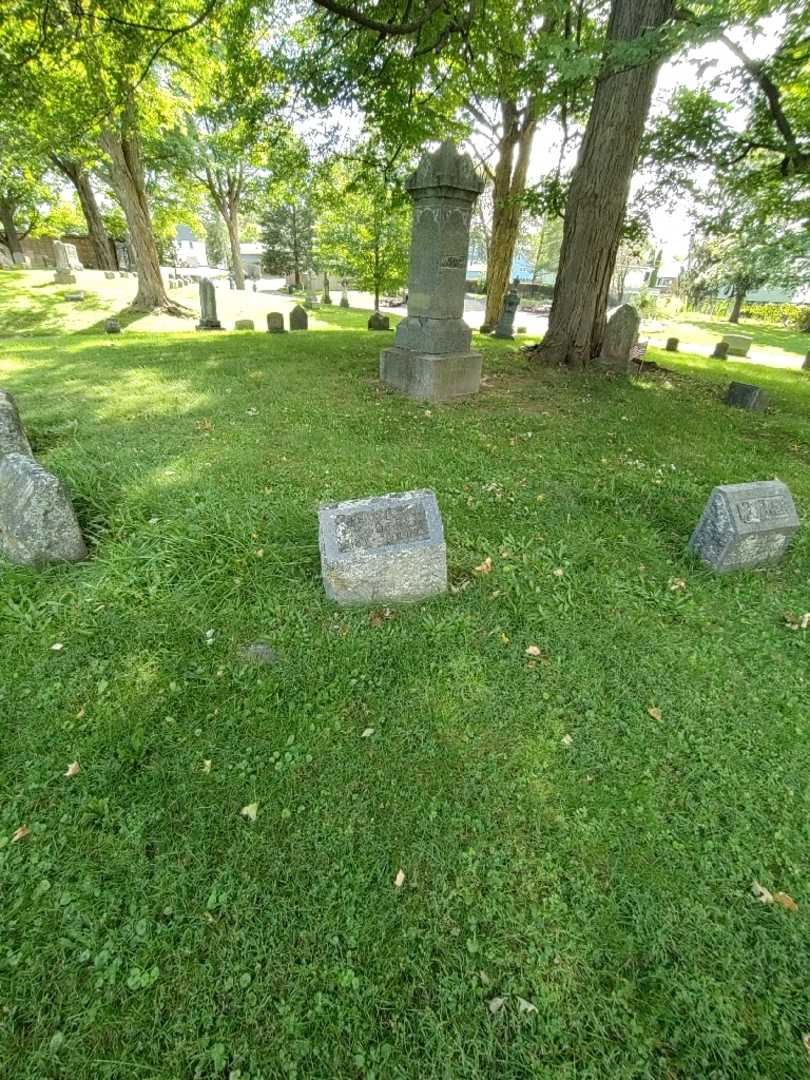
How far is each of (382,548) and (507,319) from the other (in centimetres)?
1315

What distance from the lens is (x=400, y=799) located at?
7.17 feet

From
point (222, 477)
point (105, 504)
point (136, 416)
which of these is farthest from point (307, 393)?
point (105, 504)

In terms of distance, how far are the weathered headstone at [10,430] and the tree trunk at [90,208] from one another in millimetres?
24533

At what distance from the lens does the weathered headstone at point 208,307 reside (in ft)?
45.6

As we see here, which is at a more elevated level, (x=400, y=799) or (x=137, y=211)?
(x=137, y=211)

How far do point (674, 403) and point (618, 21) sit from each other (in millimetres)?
5550

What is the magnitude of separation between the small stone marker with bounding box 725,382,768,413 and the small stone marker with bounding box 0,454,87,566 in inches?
365

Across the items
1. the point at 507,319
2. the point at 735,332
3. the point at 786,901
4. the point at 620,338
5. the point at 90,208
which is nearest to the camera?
the point at 786,901

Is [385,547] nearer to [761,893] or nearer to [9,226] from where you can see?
[761,893]

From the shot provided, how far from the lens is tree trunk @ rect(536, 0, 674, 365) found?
7129mm

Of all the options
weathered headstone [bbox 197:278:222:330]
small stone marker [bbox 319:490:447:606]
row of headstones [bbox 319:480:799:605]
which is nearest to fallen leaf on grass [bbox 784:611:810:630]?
row of headstones [bbox 319:480:799:605]

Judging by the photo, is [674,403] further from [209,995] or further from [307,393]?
[209,995]

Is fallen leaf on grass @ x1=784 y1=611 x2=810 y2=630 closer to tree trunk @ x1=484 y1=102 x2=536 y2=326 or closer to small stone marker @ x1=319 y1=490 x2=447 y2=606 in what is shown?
small stone marker @ x1=319 y1=490 x2=447 y2=606

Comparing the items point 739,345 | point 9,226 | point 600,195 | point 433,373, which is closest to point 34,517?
point 433,373
